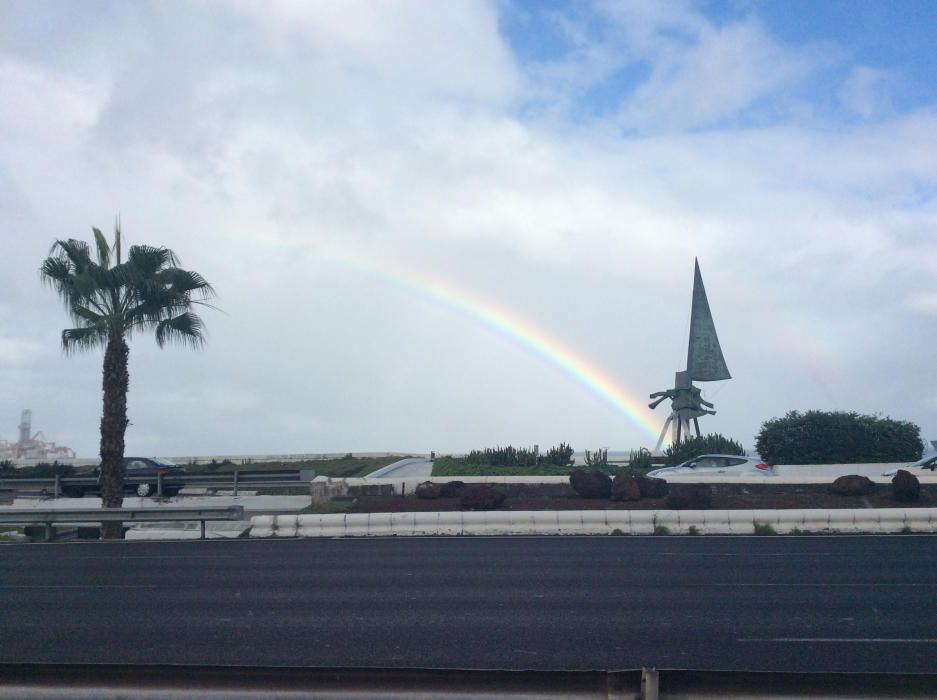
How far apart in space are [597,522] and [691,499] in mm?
4295

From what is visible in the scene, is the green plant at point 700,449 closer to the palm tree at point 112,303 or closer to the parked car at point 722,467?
the parked car at point 722,467

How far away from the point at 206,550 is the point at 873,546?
43.3ft

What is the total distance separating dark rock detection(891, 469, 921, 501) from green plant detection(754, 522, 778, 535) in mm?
6452

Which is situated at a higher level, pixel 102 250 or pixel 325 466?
pixel 102 250

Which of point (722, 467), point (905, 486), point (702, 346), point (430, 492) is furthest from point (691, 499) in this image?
point (702, 346)

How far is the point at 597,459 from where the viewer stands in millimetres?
38875

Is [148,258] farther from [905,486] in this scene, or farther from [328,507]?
[905,486]

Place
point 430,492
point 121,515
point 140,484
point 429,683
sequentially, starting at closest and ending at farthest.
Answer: point 429,683
point 121,515
point 430,492
point 140,484

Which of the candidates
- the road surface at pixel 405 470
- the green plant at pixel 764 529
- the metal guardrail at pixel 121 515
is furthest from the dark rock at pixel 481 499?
the road surface at pixel 405 470

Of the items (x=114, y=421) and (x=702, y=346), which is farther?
(x=702, y=346)

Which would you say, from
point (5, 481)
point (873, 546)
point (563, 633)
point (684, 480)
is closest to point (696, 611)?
point (563, 633)

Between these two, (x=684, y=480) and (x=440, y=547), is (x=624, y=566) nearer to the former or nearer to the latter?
(x=440, y=547)

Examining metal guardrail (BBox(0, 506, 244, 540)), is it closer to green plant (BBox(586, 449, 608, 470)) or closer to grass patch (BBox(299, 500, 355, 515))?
grass patch (BBox(299, 500, 355, 515))

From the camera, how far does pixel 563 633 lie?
372 inches
